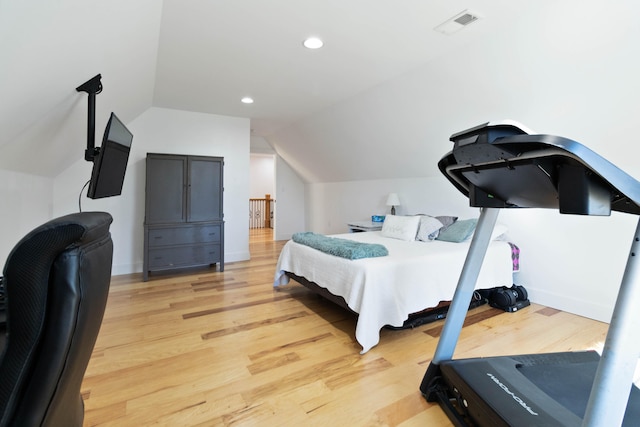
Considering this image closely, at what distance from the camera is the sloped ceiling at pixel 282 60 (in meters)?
1.82

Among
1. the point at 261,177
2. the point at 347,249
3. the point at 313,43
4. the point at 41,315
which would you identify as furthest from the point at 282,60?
the point at 261,177

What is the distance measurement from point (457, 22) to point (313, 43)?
1136mm

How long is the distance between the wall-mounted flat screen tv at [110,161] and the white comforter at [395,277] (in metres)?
1.78

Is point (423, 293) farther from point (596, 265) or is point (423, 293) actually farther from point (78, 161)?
point (78, 161)

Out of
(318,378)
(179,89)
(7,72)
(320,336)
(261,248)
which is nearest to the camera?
(7,72)

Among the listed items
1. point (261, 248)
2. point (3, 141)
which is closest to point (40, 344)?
point (3, 141)

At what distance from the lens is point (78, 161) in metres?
4.05

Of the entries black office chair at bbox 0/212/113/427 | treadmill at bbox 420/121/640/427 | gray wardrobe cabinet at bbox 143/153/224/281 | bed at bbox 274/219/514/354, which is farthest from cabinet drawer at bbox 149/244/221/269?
black office chair at bbox 0/212/113/427

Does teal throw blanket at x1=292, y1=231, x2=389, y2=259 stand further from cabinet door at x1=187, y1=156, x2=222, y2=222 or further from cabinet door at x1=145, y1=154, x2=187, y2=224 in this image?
cabinet door at x1=145, y1=154, x2=187, y2=224

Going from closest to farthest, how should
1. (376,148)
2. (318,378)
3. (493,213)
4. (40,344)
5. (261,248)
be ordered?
1. (40,344)
2. (493,213)
3. (318,378)
4. (376,148)
5. (261,248)

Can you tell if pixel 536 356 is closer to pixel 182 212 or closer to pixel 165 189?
pixel 182 212

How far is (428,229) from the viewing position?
11.6 feet

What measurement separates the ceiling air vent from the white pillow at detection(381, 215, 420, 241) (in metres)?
1.96

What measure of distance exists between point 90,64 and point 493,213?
2792mm
